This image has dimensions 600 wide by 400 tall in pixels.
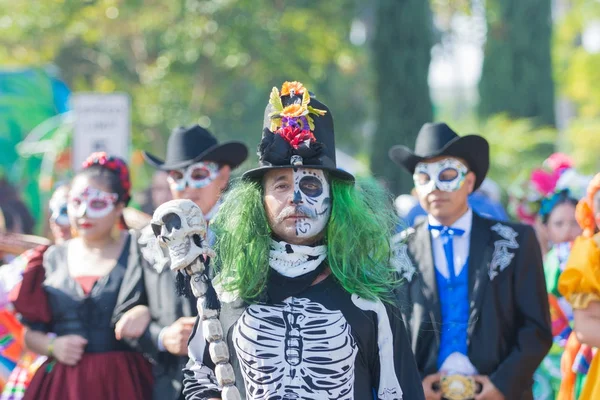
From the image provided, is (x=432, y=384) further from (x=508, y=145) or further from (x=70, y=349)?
(x=508, y=145)

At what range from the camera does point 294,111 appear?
4.12 metres

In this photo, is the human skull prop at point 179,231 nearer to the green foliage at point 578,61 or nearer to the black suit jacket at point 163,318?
the black suit jacket at point 163,318

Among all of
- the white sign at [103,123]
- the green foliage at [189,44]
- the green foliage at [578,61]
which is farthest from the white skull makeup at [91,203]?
the green foliage at [578,61]

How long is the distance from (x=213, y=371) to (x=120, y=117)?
22.1 ft

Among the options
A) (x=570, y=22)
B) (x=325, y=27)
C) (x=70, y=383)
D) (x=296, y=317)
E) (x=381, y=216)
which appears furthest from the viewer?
(x=570, y=22)

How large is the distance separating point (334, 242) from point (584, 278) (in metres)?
1.66

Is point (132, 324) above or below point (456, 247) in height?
below

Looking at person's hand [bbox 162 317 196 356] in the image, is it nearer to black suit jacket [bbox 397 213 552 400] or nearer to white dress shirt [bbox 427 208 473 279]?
black suit jacket [bbox 397 213 552 400]

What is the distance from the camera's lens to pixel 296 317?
13.0ft

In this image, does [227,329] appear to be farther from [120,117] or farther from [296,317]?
[120,117]

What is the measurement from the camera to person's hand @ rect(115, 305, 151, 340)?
572 centimetres

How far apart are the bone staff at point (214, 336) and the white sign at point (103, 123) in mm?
6523

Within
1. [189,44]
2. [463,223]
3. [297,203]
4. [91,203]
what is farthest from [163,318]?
[189,44]

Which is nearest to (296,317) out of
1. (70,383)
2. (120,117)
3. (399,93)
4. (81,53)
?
(70,383)
